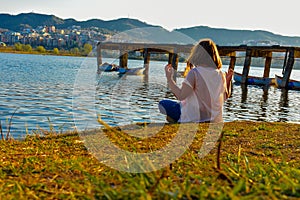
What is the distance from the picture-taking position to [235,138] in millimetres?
4754

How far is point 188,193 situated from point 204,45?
4.58 meters

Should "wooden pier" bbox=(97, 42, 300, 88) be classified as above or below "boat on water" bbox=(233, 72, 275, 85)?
above

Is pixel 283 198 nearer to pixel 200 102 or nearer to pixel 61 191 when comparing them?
pixel 61 191

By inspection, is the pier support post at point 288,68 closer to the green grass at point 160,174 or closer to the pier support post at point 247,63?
the pier support post at point 247,63

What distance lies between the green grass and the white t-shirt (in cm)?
95

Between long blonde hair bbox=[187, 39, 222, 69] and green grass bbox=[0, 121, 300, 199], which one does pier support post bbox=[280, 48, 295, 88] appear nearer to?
long blonde hair bbox=[187, 39, 222, 69]

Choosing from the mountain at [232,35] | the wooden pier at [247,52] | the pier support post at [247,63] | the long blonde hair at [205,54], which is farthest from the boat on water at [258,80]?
the mountain at [232,35]

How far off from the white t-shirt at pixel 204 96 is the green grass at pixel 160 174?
0.95 meters

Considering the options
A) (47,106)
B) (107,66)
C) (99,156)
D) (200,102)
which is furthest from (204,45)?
(107,66)

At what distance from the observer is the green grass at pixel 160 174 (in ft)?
4.76

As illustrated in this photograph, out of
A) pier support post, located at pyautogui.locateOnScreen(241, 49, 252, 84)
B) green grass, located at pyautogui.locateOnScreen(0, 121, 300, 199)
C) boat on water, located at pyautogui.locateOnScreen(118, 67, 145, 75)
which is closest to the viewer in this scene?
green grass, located at pyautogui.locateOnScreen(0, 121, 300, 199)

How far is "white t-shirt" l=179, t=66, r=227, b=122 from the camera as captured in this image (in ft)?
19.0

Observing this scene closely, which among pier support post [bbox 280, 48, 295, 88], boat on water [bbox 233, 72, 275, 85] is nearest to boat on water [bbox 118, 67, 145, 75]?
boat on water [bbox 233, 72, 275, 85]

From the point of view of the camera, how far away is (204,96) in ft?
19.6
